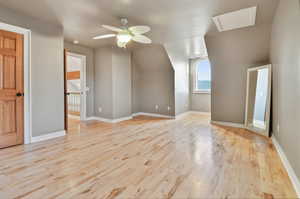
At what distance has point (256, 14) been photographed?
2.77 metres

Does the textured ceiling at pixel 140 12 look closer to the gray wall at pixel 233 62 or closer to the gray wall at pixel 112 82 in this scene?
the gray wall at pixel 233 62

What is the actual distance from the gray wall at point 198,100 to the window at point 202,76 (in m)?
0.13

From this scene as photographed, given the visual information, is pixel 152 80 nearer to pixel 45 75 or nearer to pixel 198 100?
pixel 198 100

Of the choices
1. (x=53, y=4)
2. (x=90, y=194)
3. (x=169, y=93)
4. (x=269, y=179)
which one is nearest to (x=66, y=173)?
(x=90, y=194)

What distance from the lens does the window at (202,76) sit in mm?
6406

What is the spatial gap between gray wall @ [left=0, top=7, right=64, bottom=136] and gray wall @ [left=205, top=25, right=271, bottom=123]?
356 cm

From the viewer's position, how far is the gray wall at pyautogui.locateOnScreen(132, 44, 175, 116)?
5.41 meters

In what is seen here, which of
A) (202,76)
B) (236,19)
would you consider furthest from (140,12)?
(202,76)

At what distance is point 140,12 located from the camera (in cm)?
271

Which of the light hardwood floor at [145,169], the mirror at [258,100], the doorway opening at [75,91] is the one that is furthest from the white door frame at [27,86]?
the mirror at [258,100]

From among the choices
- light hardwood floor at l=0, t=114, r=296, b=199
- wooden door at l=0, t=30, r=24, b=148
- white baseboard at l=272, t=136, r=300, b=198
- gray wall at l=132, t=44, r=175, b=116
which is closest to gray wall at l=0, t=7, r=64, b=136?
wooden door at l=0, t=30, r=24, b=148

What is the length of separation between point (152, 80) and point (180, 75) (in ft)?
3.54

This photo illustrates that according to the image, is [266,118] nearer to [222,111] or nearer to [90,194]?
[222,111]

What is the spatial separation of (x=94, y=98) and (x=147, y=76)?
7.10 ft
